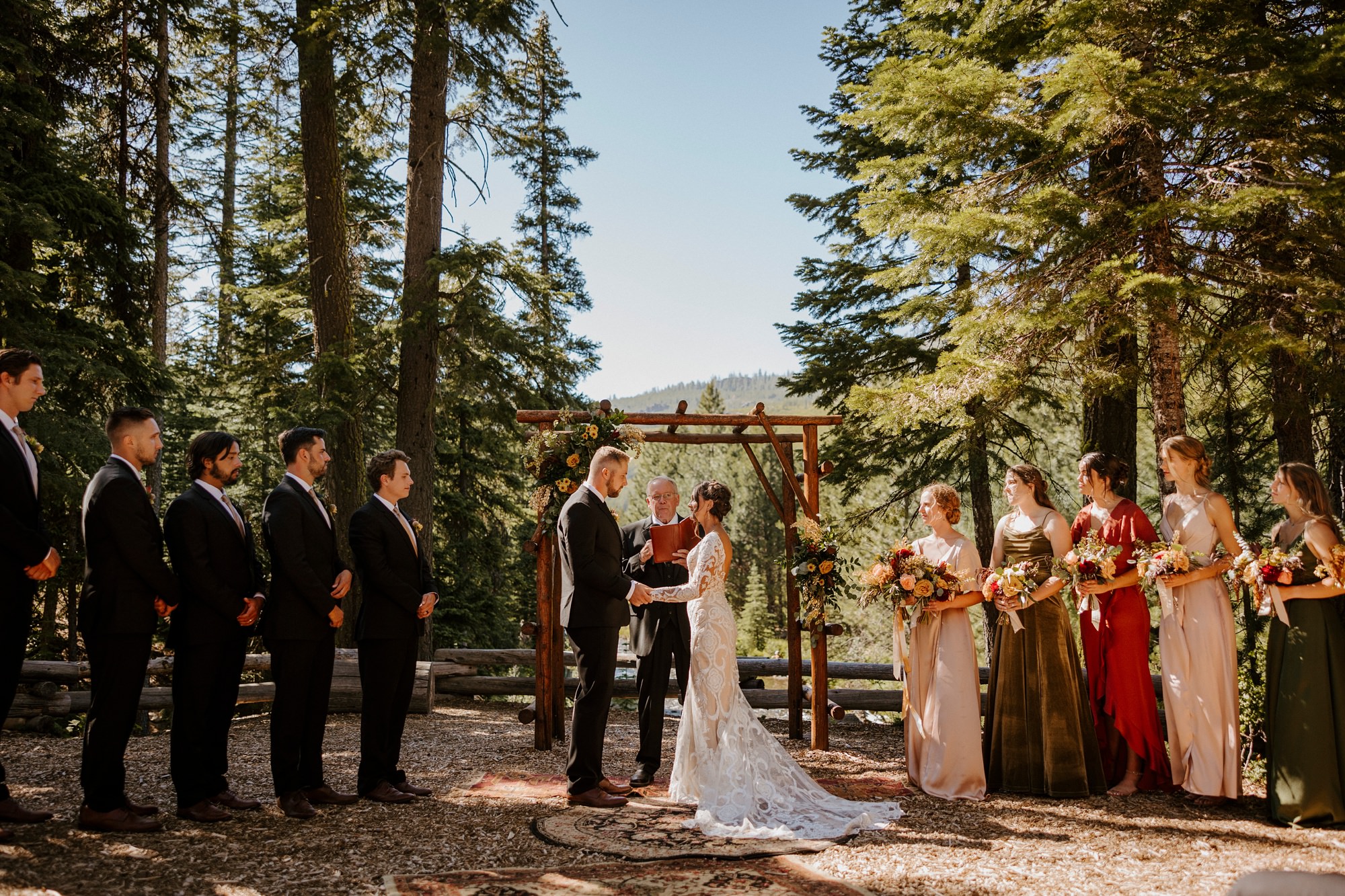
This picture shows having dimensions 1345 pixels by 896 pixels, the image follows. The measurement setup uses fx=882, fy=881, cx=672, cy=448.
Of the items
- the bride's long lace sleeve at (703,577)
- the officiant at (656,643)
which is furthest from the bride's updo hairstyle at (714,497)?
the officiant at (656,643)

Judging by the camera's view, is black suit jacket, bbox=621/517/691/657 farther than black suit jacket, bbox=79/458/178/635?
Yes

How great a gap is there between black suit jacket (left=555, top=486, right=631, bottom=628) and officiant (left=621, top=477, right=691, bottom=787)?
0.63 metres

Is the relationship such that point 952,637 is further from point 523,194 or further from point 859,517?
point 523,194

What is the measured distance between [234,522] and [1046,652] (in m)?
5.23

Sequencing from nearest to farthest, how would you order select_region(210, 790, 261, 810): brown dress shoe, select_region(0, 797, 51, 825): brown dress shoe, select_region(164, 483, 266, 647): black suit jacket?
select_region(0, 797, 51, 825): brown dress shoe < select_region(164, 483, 266, 647): black suit jacket < select_region(210, 790, 261, 810): brown dress shoe

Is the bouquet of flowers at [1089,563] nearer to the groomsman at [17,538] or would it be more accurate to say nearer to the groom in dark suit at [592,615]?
the groom in dark suit at [592,615]

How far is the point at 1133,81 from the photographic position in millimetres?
6684

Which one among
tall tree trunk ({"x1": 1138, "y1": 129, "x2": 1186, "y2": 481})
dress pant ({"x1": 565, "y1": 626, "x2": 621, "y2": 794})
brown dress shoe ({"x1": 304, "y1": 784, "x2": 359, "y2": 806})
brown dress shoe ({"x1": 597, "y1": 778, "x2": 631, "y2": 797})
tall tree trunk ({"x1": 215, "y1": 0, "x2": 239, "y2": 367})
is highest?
tall tree trunk ({"x1": 215, "y1": 0, "x2": 239, "y2": 367})

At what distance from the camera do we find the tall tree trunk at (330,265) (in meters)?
10.3

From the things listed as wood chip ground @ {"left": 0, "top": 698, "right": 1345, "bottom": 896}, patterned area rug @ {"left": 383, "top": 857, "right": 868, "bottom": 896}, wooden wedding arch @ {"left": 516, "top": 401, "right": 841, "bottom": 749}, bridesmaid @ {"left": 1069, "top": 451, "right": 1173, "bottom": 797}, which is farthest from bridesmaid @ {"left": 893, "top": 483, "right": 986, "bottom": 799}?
patterned area rug @ {"left": 383, "top": 857, "right": 868, "bottom": 896}

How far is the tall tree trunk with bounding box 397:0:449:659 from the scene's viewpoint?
1070 cm

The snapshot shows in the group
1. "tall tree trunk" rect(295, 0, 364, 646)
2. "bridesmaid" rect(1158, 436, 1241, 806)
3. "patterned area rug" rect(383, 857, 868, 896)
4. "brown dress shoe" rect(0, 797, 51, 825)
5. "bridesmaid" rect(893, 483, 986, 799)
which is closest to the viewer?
"patterned area rug" rect(383, 857, 868, 896)

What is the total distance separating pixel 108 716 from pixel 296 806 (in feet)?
3.64

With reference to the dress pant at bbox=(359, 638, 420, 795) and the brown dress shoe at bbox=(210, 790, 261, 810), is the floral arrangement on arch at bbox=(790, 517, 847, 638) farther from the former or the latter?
the brown dress shoe at bbox=(210, 790, 261, 810)
